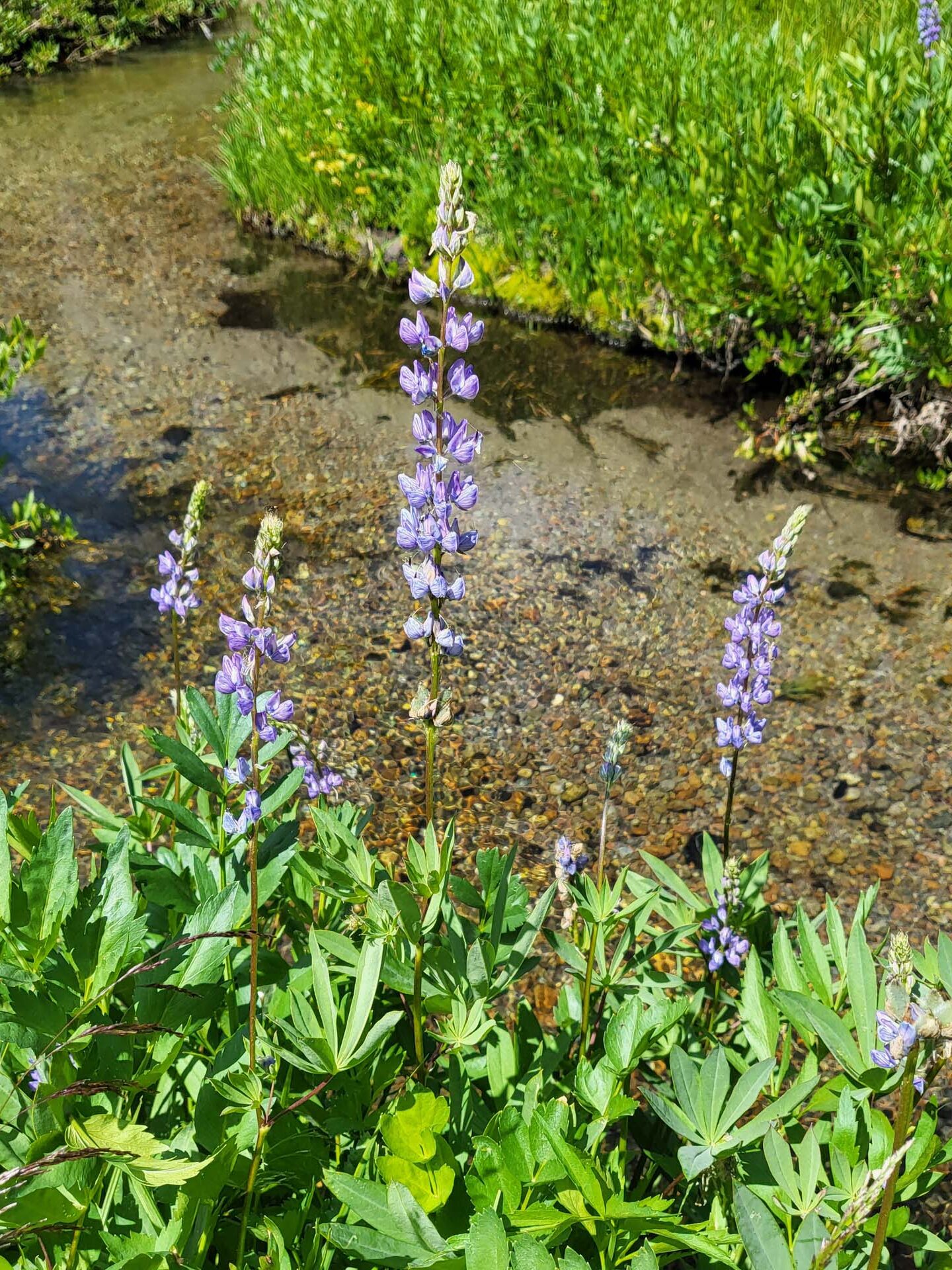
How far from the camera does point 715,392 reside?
5551 millimetres

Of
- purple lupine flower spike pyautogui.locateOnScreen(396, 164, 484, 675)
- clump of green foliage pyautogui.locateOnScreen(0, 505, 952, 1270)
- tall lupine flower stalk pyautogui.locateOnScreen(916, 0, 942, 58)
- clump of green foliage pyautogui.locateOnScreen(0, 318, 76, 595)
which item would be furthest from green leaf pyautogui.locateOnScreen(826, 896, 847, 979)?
tall lupine flower stalk pyautogui.locateOnScreen(916, 0, 942, 58)

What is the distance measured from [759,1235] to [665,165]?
5252 millimetres

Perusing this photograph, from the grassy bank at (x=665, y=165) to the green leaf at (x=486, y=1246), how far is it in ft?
13.4

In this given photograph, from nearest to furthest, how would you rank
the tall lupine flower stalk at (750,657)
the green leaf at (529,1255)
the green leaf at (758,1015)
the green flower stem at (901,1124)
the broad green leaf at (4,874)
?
the green flower stem at (901,1124)
the green leaf at (529,1255)
the broad green leaf at (4,874)
the green leaf at (758,1015)
the tall lupine flower stalk at (750,657)

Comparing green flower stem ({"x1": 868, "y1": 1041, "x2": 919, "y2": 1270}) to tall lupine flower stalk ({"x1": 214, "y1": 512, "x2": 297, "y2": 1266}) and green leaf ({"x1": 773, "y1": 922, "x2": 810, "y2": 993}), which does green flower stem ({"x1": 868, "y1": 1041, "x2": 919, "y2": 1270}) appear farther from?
tall lupine flower stalk ({"x1": 214, "y1": 512, "x2": 297, "y2": 1266})

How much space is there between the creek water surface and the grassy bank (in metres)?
0.47

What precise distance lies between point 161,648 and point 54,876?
2553 mm

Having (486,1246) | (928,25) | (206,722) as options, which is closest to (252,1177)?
(486,1246)

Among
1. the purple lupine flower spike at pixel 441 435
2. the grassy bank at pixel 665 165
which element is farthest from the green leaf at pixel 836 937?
the grassy bank at pixel 665 165

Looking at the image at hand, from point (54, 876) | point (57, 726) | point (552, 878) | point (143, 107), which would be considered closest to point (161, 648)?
point (57, 726)

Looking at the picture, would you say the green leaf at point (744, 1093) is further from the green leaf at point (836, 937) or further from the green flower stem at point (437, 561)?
the green flower stem at point (437, 561)

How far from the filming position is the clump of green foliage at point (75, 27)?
1141cm

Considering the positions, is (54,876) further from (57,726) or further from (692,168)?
(692,168)

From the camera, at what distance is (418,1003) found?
1.70m
